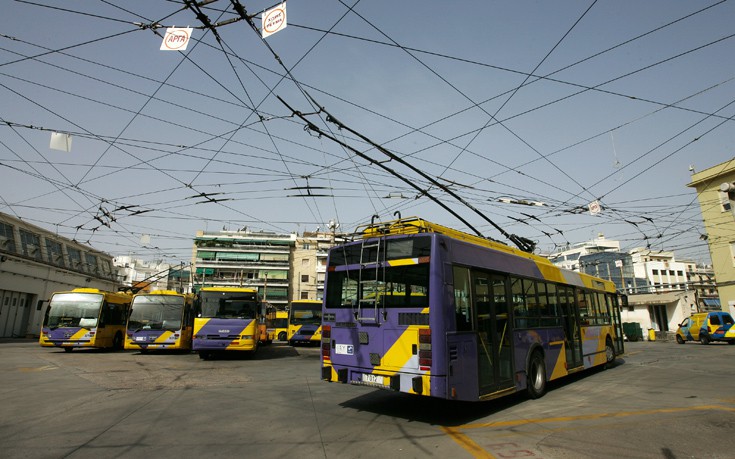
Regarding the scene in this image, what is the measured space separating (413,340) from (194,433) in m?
3.41

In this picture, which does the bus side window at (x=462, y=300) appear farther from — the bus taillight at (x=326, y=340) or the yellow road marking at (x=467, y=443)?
the bus taillight at (x=326, y=340)

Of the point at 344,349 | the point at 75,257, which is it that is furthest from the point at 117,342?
the point at 75,257

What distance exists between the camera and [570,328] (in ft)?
35.7

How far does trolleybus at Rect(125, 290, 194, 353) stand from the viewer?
18484 mm

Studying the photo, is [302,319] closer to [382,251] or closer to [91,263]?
[382,251]

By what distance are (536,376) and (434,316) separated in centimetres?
393

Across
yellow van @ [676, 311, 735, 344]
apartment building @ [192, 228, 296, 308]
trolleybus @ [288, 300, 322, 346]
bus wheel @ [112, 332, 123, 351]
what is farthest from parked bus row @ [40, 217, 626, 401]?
apartment building @ [192, 228, 296, 308]

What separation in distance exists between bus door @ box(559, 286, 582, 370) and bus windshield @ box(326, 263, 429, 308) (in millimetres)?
5434

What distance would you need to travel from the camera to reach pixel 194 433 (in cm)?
573

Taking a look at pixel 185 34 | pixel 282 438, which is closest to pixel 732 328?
pixel 282 438

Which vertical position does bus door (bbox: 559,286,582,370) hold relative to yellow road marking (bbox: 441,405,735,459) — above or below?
above

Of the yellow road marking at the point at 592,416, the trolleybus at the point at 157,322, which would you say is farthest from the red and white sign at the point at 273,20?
the trolleybus at the point at 157,322

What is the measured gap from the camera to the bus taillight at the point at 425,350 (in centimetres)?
647

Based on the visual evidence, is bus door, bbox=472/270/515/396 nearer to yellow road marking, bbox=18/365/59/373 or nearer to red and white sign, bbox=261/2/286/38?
red and white sign, bbox=261/2/286/38
